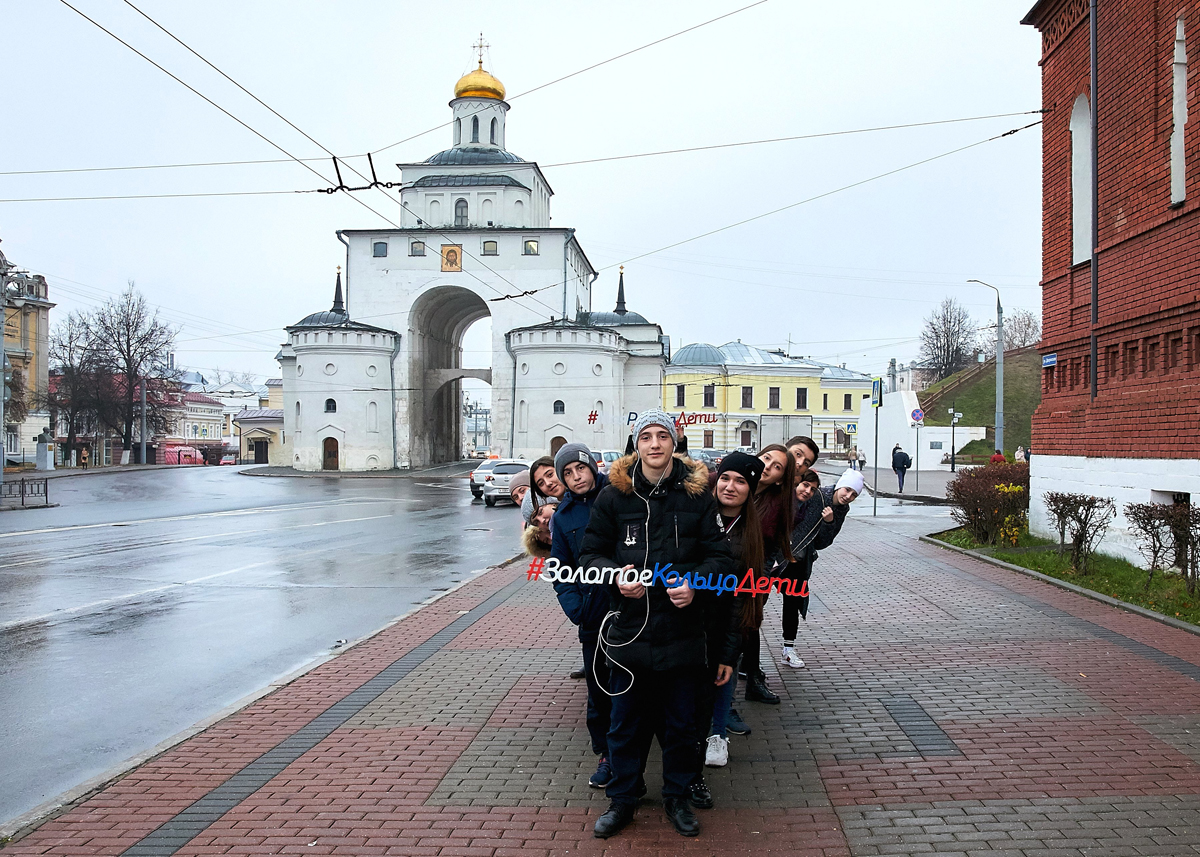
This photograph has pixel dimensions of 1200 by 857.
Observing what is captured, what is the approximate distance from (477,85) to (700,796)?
59.7 metres

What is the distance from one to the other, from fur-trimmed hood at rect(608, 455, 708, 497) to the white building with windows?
47.3 metres

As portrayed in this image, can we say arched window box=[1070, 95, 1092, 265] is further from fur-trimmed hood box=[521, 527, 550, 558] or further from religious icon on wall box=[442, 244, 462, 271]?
religious icon on wall box=[442, 244, 462, 271]

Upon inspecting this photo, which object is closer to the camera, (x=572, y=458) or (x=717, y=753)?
(x=717, y=753)

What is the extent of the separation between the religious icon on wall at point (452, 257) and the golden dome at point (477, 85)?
36.0 ft

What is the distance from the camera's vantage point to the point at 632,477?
4.16 meters

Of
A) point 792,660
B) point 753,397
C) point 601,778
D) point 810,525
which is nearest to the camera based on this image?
point 601,778

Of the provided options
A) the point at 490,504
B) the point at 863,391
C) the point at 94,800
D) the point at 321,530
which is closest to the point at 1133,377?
the point at 94,800

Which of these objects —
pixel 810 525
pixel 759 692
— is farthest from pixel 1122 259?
pixel 759 692

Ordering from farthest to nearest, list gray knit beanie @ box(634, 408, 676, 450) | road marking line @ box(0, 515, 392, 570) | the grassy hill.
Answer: the grassy hill
road marking line @ box(0, 515, 392, 570)
gray knit beanie @ box(634, 408, 676, 450)

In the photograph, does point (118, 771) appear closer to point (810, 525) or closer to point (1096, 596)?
point (810, 525)

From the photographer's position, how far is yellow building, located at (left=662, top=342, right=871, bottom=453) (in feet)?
238

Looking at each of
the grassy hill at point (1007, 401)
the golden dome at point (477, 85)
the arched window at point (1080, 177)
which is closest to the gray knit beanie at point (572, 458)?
the arched window at point (1080, 177)

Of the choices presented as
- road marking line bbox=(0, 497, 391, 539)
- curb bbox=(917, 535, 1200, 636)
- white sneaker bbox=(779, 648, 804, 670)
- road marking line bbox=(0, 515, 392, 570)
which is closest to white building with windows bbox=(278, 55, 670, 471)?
road marking line bbox=(0, 497, 391, 539)

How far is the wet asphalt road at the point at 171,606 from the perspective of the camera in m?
5.78
